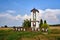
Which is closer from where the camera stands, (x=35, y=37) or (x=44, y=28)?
(x=35, y=37)

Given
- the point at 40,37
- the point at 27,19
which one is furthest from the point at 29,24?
the point at 40,37

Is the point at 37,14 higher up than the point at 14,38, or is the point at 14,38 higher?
the point at 37,14

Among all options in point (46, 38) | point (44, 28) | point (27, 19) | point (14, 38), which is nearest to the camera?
point (14, 38)

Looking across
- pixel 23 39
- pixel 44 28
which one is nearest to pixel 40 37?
pixel 23 39

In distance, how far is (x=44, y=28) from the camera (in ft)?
147

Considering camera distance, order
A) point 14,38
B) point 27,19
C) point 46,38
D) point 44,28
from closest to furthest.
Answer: point 14,38, point 46,38, point 44,28, point 27,19

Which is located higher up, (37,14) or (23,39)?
(37,14)

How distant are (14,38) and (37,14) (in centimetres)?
1876

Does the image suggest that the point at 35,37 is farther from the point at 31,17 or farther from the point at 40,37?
the point at 31,17

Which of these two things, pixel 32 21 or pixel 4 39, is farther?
pixel 32 21

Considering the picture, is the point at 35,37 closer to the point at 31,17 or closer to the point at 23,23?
the point at 31,17

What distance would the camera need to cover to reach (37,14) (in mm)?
46156

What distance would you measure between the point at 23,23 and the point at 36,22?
13.0ft

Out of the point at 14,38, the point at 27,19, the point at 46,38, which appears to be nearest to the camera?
the point at 14,38
